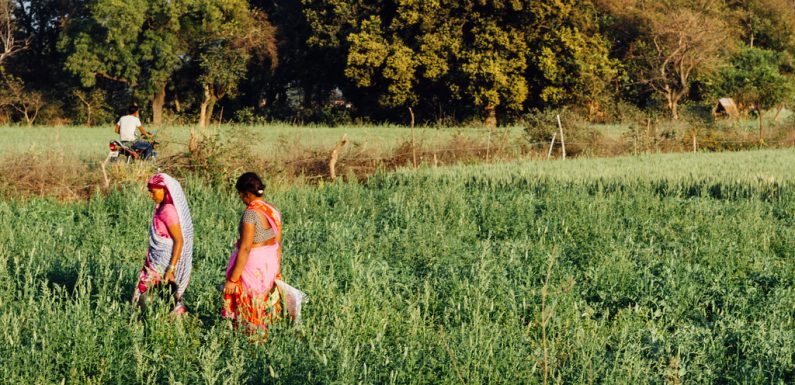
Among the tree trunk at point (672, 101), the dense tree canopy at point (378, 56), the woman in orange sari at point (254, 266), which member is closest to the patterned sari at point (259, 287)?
the woman in orange sari at point (254, 266)

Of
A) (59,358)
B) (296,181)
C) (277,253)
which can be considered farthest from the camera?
(296,181)

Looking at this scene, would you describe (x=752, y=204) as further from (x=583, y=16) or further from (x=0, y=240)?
(x=583, y=16)

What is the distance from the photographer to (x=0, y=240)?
871cm

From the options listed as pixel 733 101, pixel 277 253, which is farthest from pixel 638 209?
pixel 733 101

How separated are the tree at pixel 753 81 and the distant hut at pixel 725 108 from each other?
3.40 feet

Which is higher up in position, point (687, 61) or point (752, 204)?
point (687, 61)

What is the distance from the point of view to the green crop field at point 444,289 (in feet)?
15.5

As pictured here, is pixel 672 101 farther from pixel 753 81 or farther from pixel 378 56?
pixel 378 56

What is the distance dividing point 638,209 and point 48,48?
4079 centimetres

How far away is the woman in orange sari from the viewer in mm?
5305

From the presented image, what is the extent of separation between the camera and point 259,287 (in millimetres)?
5410

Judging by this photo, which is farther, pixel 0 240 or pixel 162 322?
pixel 0 240

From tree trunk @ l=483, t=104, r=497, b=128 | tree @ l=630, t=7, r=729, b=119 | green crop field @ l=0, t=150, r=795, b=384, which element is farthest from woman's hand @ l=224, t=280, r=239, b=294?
tree @ l=630, t=7, r=729, b=119

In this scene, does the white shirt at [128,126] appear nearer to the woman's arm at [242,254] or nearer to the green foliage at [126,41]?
the woman's arm at [242,254]
